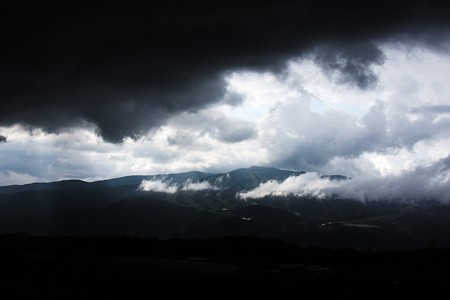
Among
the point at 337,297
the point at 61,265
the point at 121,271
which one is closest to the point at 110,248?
the point at 61,265

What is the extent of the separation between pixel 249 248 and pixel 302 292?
103133 millimetres

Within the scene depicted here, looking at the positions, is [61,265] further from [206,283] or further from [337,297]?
[337,297]

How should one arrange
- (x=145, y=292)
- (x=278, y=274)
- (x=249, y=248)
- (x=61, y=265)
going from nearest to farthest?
1. (x=145, y=292)
2. (x=278, y=274)
3. (x=61, y=265)
4. (x=249, y=248)

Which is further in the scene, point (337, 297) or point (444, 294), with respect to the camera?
point (337, 297)

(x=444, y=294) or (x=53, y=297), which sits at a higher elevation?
(x=444, y=294)

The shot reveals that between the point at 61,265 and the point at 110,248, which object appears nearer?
the point at 61,265

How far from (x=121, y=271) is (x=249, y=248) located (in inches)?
3731

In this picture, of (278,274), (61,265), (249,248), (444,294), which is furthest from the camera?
(249,248)

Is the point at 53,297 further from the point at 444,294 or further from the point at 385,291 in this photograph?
the point at 444,294

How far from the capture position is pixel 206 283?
119ft

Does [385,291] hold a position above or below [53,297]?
above

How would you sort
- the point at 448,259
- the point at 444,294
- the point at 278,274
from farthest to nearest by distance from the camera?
the point at 448,259 → the point at 278,274 → the point at 444,294

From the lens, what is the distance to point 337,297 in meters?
30.2

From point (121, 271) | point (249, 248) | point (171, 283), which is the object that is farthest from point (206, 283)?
point (249, 248)
